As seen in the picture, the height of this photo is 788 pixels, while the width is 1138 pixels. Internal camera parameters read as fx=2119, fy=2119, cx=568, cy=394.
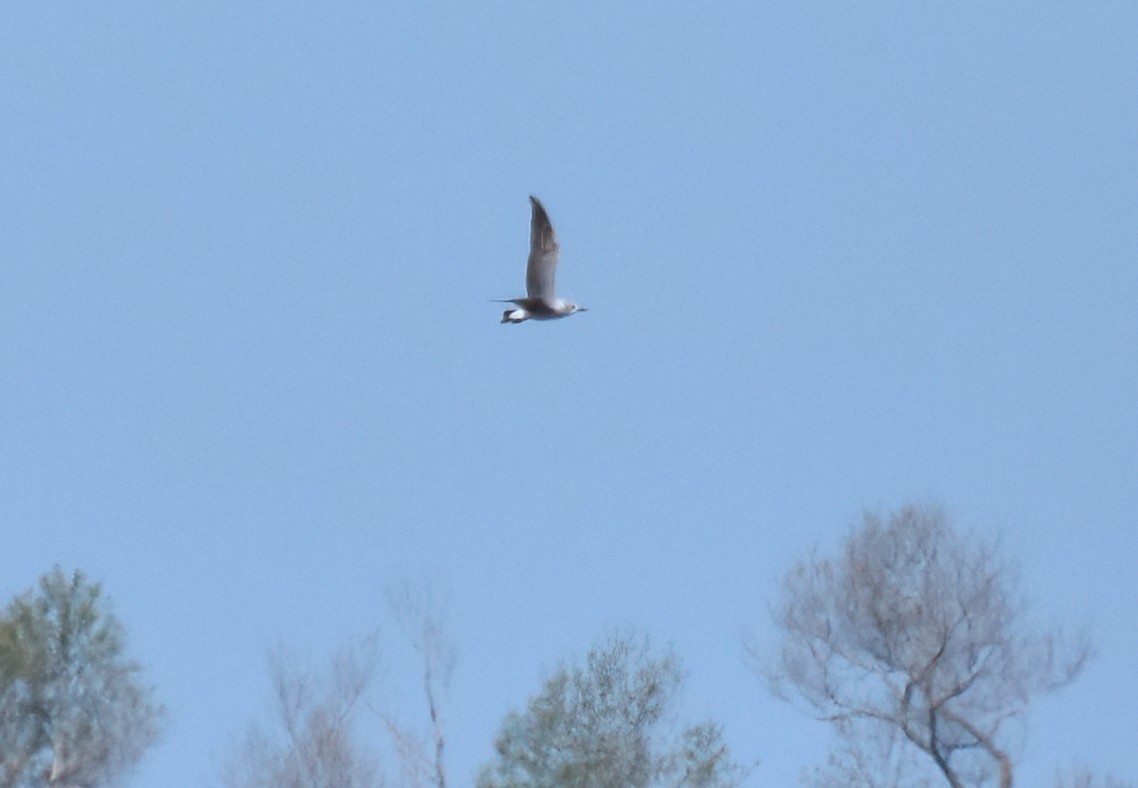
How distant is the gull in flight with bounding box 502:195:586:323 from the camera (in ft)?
80.7

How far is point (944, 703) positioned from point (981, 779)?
1.24 m

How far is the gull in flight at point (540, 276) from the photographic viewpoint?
24609mm

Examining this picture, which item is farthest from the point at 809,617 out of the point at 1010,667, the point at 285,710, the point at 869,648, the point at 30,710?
the point at 30,710

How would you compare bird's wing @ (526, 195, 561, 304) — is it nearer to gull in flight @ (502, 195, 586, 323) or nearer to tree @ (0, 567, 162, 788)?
gull in flight @ (502, 195, 586, 323)

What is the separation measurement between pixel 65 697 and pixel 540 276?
1533 cm

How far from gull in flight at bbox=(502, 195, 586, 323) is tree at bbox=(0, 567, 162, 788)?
14.6 meters

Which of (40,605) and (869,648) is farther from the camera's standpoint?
(40,605)

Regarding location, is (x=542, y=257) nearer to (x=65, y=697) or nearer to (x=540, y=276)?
(x=540, y=276)

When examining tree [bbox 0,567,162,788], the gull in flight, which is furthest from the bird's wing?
tree [bbox 0,567,162,788]

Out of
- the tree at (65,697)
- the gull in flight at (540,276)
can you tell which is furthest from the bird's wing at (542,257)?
the tree at (65,697)

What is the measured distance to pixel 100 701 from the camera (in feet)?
119

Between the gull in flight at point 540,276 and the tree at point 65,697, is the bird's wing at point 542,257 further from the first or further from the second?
the tree at point 65,697

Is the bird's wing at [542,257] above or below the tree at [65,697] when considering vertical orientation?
above

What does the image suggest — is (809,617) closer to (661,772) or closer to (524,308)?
(661,772)
